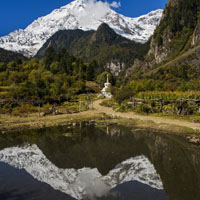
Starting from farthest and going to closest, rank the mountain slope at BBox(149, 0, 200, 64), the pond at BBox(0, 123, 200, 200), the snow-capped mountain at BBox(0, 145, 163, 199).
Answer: the mountain slope at BBox(149, 0, 200, 64)
the snow-capped mountain at BBox(0, 145, 163, 199)
the pond at BBox(0, 123, 200, 200)

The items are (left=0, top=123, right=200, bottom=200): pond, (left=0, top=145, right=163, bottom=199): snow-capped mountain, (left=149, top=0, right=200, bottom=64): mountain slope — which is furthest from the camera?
(left=149, top=0, right=200, bottom=64): mountain slope

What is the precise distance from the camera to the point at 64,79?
85.2 meters

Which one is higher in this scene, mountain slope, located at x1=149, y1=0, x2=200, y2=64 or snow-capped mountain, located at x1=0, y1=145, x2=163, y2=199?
mountain slope, located at x1=149, y1=0, x2=200, y2=64

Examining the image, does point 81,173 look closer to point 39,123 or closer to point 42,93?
point 39,123

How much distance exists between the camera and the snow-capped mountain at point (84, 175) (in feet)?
49.0

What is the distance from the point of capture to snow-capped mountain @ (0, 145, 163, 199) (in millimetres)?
14922

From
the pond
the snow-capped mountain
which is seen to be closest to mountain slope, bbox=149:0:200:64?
the pond

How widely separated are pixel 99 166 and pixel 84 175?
6.47ft

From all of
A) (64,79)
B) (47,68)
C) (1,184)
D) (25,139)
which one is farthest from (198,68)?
(1,184)

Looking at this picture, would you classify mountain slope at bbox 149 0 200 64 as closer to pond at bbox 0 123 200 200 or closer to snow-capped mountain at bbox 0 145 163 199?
pond at bbox 0 123 200 200

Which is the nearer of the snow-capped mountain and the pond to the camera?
the pond

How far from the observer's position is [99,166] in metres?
18.8

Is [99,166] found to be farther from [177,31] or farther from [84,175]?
[177,31]

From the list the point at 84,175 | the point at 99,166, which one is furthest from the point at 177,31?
the point at 84,175
